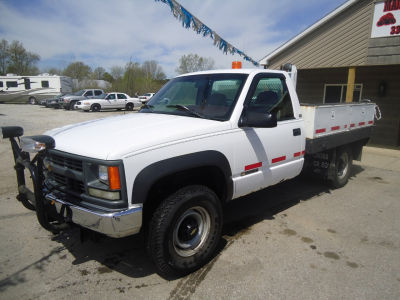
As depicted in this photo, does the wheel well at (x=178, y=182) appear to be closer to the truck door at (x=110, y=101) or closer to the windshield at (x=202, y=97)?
the windshield at (x=202, y=97)

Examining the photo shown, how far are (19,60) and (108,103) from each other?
37956mm

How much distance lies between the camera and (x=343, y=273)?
2945 mm

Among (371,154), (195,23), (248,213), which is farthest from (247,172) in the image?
(371,154)

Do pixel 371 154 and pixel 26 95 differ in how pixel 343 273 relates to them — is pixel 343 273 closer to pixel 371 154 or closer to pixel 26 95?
pixel 371 154

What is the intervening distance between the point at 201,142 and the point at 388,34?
Result: 8499mm

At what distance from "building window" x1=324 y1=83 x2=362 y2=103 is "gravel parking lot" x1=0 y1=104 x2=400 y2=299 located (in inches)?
321

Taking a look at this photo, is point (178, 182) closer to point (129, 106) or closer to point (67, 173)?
point (67, 173)

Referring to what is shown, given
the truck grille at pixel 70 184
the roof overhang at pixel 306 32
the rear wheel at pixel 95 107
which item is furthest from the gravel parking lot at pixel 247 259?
the rear wheel at pixel 95 107

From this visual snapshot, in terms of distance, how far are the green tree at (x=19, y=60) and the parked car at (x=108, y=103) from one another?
35.1m

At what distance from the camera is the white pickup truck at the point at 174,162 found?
2.40 metres

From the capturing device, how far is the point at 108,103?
2405cm

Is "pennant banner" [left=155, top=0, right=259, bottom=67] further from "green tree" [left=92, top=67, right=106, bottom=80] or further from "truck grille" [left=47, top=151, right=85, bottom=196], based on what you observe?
"green tree" [left=92, top=67, right=106, bottom=80]

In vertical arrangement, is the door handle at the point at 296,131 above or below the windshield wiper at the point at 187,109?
below

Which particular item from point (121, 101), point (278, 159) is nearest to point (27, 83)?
point (121, 101)
